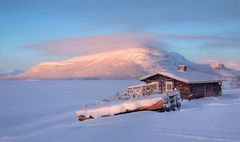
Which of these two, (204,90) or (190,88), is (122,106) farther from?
(204,90)

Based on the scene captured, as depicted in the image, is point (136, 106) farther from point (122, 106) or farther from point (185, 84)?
point (185, 84)

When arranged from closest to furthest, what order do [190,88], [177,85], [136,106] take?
[136,106]
[190,88]
[177,85]

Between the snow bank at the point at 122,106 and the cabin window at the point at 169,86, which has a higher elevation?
the cabin window at the point at 169,86

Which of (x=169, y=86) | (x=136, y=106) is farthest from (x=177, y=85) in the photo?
(x=136, y=106)

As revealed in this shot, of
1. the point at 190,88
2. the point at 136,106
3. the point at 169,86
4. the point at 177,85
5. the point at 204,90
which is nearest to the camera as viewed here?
the point at 136,106

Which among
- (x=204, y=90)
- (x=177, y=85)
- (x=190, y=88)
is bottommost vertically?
(x=204, y=90)

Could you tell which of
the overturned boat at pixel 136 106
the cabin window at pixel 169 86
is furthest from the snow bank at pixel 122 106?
the cabin window at pixel 169 86

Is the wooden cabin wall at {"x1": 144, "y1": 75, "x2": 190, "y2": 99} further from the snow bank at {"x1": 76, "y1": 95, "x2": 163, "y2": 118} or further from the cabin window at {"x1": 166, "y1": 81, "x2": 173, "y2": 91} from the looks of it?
the snow bank at {"x1": 76, "y1": 95, "x2": 163, "y2": 118}

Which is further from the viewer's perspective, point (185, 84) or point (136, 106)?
point (185, 84)

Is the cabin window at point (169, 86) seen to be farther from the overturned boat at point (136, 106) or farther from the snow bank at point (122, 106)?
the snow bank at point (122, 106)

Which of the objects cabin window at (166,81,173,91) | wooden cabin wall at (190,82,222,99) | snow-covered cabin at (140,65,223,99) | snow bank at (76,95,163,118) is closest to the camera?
snow bank at (76,95,163,118)

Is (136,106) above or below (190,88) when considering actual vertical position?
below

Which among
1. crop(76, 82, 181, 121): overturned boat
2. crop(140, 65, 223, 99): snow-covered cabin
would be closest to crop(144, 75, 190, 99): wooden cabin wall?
crop(140, 65, 223, 99): snow-covered cabin

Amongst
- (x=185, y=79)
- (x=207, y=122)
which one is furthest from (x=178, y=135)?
(x=185, y=79)
